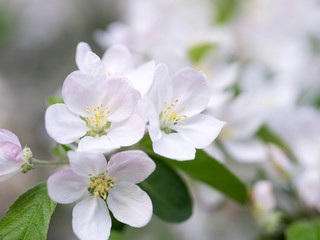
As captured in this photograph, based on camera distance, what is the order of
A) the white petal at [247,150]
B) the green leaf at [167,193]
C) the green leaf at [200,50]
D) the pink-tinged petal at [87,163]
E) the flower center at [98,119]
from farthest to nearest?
the green leaf at [200,50] → the white petal at [247,150] → the green leaf at [167,193] → the flower center at [98,119] → the pink-tinged petal at [87,163]

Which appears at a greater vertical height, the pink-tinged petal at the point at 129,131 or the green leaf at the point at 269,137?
the pink-tinged petal at the point at 129,131

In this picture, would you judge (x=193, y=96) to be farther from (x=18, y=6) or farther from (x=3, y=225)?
(x=18, y=6)

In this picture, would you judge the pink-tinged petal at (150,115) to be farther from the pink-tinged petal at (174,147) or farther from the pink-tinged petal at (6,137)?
the pink-tinged petal at (6,137)

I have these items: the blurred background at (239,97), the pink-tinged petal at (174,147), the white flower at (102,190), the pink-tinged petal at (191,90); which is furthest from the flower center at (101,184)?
the blurred background at (239,97)

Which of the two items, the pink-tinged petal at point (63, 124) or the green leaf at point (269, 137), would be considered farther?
the green leaf at point (269, 137)

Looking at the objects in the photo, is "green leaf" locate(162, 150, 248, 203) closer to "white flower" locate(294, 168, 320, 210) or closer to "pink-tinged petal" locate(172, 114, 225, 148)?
"pink-tinged petal" locate(172, 114, 225, 148)

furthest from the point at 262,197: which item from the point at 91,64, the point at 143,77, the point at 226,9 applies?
the point at 226,9

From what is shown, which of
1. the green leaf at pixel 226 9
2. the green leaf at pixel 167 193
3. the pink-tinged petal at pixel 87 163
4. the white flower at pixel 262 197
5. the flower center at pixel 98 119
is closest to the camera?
the pink-tinged petal at pixel 87 163

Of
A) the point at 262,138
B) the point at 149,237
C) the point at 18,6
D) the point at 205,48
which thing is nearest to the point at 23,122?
the point at 18,6

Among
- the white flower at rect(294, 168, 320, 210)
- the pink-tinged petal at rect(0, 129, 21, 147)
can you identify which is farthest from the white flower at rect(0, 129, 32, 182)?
the white flower at rect(294, 168, 320, 210)
